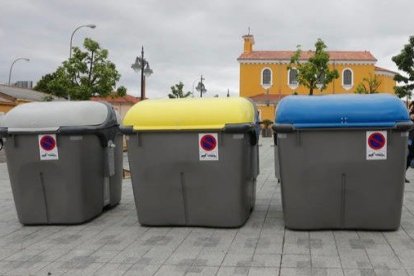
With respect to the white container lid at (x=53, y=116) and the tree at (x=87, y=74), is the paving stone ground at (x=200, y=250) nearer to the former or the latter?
the white container lid at (x=53, y=116)

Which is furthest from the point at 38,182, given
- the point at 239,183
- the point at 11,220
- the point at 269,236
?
the point at 269,236

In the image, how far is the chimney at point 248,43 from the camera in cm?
6712

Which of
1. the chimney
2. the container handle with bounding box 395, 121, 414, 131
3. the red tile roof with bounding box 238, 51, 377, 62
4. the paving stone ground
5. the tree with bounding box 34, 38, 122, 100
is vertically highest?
the chimney

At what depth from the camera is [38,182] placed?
257 inches

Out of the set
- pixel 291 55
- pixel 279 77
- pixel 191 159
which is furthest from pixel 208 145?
pixel 291 55

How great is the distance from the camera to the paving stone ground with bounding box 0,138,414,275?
4.62m

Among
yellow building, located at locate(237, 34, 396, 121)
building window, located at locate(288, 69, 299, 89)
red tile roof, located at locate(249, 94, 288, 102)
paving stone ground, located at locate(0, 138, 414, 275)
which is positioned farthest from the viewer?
yellow building, located at locate(237, 34, 396, 121)

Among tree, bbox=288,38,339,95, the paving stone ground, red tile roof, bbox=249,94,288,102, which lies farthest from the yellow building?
the paving stone ground

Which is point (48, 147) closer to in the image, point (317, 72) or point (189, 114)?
point (189, 114)

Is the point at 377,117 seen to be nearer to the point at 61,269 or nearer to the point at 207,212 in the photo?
the point at 207,212

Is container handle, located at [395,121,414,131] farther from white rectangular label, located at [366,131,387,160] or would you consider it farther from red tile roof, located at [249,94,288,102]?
red tile roof, located at [249,94,288,102]

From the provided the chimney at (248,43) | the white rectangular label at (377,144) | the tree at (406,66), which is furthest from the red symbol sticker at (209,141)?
the chimney at (248,43)

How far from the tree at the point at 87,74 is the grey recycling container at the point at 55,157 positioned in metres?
18.6

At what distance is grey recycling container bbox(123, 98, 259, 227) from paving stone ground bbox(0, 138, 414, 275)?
21cm
